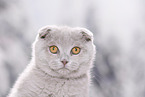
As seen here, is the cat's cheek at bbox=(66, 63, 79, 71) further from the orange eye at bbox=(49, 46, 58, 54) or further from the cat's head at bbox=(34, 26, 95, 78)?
the orange eye at bbox=(49, 46, 58, 54)

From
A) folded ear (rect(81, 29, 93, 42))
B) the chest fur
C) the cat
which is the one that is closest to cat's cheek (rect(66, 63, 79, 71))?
the cat

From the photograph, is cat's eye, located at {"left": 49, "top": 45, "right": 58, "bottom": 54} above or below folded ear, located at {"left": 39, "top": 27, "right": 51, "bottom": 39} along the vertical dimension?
below

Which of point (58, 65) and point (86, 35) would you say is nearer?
point (58, 65)

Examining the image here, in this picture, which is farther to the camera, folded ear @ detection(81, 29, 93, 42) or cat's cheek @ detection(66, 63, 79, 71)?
folded ear @ detection(81, 29, 93, 42)

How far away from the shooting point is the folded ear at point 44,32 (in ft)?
5.58

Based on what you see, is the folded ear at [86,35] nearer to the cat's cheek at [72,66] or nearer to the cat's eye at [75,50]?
the cat's eye at [75,50]

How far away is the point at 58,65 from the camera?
166 cm

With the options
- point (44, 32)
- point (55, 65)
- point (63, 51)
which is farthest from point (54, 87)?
point (44, 32)

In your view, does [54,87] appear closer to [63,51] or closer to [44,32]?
[63,51]

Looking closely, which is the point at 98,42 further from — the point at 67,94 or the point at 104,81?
the point at 67,94

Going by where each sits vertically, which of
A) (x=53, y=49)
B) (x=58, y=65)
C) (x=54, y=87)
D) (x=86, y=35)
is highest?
(x=86, y=35)

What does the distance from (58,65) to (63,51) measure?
11 centimetres

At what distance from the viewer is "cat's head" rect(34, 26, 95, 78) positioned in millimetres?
1677

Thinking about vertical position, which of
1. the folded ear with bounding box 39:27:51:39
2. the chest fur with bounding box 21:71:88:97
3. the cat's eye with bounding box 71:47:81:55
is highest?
the folded ear with bounding box 39:27:51:39
